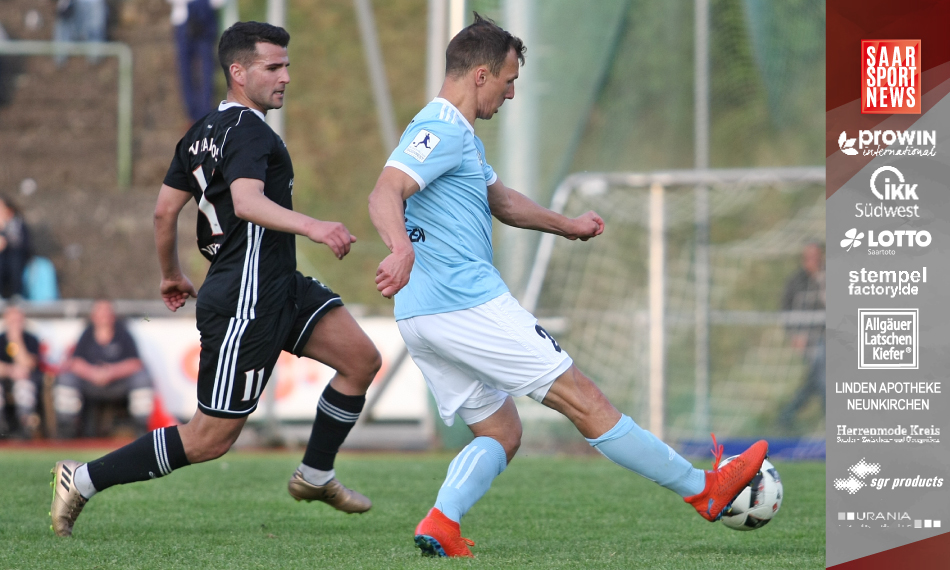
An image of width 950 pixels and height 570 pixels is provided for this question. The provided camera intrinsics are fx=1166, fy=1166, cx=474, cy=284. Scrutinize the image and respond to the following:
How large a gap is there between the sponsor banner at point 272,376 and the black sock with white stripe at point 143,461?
6554mm

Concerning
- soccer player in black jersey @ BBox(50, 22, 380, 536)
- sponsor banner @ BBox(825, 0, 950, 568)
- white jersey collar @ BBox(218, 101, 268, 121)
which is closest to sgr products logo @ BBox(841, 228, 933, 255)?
sponsor banner @ BBox(825, 0, 950, 568)

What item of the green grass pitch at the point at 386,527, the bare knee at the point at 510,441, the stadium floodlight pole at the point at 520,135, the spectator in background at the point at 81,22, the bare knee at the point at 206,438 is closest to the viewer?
the green grass pitch at the point at 386,527

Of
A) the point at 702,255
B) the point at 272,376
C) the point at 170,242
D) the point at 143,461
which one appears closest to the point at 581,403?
the point at 143,461

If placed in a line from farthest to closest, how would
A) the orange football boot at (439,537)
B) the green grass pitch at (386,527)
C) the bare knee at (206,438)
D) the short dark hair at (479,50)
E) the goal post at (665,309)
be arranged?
the goal post at (665,309) → the bare knee at (206,438) → the short dark hair at (479,50) → the green grass pitch at (386,527) → the orange football boot at (439,537)

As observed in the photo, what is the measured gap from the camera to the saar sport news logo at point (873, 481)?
135 inches

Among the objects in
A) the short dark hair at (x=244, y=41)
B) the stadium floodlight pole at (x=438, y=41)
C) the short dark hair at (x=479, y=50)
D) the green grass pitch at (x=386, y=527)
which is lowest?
the green grass pitch at (x=386, y=527)

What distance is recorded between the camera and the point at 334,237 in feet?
12.1

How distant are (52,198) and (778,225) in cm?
1158

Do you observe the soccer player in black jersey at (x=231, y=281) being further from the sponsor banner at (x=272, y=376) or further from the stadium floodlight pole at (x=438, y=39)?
the sponsor banner at (x=272, y=376)

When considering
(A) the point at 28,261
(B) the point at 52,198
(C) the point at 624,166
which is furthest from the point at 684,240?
(B) the point at 52,198

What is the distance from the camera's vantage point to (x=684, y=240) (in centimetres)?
1558

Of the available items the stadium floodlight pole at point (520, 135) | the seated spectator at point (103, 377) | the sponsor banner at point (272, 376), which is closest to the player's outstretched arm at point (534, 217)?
the stadium floodlight pole at point (520, 135)

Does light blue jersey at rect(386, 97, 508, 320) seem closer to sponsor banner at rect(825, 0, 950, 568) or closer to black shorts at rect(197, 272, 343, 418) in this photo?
black shorts at rect(197, 272, 343, 418)

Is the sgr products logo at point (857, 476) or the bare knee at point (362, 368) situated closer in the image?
the sgr products logo at point (857, 476)
